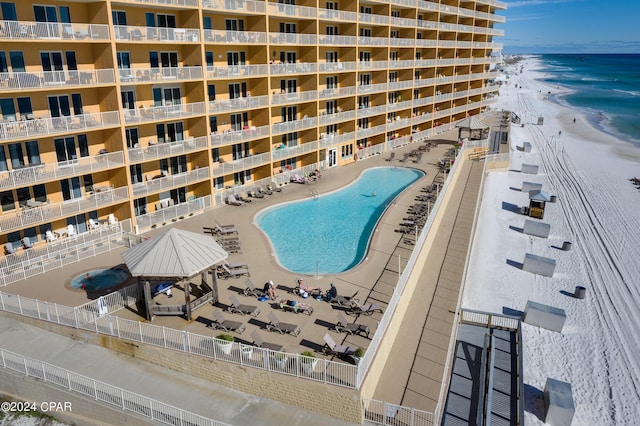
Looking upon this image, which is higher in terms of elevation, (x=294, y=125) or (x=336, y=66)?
(x=336, y=66)

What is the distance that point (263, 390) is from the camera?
15258 mm

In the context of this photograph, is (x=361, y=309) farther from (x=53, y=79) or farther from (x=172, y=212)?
(x=53, y=79)

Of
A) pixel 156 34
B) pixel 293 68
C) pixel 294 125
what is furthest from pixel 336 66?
pixel 156 34

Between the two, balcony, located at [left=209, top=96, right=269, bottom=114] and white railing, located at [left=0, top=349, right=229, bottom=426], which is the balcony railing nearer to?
balcony, located at [left=209, top=96, right=269, bottom=114]

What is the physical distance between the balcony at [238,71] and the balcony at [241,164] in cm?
585

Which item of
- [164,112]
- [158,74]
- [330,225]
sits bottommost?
[330,225]

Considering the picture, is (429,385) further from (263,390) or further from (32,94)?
(32,94)

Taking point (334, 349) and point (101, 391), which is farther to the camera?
point (334, 349)

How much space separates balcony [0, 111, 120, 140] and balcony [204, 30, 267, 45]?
8432mm

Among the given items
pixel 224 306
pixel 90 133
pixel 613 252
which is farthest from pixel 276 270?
pixel 613 252

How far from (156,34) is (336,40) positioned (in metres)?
17.5

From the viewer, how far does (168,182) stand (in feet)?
93.0

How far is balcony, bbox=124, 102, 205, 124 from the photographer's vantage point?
26.0 m

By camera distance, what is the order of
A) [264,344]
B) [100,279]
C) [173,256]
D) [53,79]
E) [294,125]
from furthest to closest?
[294,125] → [53,79] → [100,279] → [173,256] → [264,344]
